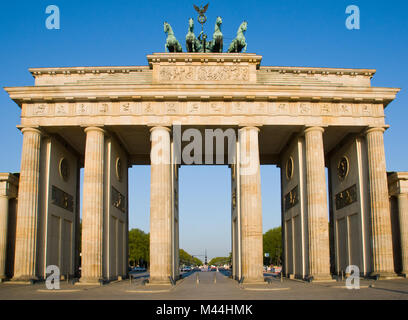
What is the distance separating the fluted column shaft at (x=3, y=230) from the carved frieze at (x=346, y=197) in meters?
28.0

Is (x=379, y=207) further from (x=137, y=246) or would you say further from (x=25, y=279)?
(x=137, y=246)

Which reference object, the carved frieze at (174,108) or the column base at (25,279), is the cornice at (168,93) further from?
the column base at (25,279)

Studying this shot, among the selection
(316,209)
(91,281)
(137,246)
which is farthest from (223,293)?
(137,246)

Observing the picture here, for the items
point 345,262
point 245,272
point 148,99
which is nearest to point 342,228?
point 345,262

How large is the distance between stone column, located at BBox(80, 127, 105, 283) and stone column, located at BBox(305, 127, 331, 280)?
15.1 m

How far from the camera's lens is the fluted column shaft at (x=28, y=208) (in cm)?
3083

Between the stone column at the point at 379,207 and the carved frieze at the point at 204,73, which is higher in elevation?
the carved frieze at the point at 204,73

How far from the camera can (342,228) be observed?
1506 inches

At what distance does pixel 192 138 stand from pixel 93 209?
33.5 feet

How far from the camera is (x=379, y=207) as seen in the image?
32.3 m

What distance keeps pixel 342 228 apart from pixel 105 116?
72.5 feet

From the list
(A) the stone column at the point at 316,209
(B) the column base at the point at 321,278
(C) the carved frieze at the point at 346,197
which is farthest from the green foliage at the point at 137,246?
(B) the column base at the point at 321,278

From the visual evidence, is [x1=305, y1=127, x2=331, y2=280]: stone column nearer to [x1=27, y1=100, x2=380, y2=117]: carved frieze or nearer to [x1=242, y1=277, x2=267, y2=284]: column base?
[x1=27, y1=100, x2=380, y2=117]: carved frieze
